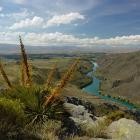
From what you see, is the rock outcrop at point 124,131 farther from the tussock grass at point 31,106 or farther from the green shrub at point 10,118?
the green shrub at point 10,118

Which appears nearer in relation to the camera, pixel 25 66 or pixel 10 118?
pixel 10 118

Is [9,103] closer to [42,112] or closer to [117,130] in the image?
[42,112]

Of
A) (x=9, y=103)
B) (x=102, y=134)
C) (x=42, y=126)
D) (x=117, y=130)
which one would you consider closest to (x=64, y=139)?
(x=42, y=126)

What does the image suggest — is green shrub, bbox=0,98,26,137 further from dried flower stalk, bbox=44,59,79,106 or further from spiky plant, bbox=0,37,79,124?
dried flower stalk, bbox=44,59,79,106

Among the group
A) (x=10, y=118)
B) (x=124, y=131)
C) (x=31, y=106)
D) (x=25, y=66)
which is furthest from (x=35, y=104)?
(x=124, y=131)

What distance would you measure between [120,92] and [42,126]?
178 m

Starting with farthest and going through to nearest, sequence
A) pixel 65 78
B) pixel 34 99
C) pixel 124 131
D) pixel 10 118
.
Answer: pixel 124 131, pixel 34 99, pixel 65 78, pixel 10 118

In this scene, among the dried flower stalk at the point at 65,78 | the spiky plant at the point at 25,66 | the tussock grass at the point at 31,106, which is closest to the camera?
the tussock grass at the point at 31,106

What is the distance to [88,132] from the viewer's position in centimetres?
1197

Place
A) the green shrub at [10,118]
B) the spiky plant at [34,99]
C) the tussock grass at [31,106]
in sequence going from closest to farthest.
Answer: the green shrub at [10,118]
the tussock grass at [31,106]
the spiky plant at [34,99]

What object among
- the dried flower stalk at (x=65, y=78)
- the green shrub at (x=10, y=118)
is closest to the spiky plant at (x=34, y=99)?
the dried flower stalk at (x=65, y=78)

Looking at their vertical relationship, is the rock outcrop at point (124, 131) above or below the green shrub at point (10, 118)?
below

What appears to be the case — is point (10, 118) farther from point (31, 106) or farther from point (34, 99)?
point (34, 99)

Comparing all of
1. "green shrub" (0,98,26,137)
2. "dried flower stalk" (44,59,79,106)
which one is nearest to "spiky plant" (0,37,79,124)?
"dried flower stalk" (44,59,79,106)
